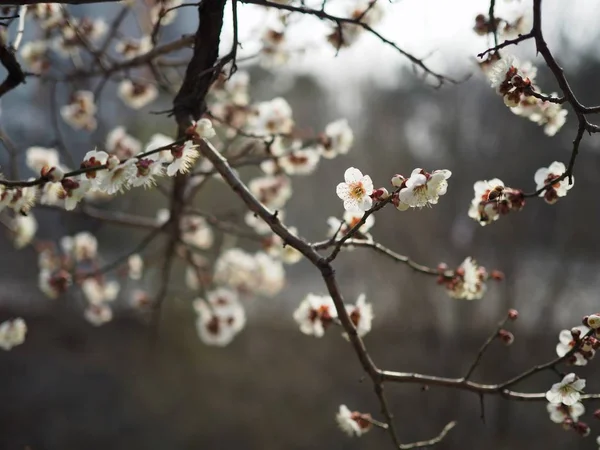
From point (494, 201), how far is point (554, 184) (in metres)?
0.09

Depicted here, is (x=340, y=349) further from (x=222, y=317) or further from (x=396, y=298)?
(x=222, y=317)

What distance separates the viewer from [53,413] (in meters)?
3.34

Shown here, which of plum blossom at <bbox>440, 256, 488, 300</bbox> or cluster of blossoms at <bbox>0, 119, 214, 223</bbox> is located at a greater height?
plum blossom at <bbox>440, 256, 488, 300</bbox>

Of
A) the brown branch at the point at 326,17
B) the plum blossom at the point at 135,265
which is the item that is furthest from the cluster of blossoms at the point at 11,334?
the brown branch at the point at 326,17

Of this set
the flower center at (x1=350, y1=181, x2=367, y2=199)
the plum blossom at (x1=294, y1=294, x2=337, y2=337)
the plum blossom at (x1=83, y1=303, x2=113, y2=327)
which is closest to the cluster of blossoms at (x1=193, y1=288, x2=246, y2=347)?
the plum blossom at (x1=83, y1=303, x2=113, y2=327)

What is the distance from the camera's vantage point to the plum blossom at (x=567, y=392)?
813 mm

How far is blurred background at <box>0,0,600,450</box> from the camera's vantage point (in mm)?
2928

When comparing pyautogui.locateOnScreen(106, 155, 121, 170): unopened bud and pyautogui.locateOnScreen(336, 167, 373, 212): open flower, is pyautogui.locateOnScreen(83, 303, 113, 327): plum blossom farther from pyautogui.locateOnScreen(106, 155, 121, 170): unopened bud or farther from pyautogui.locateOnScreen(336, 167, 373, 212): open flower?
pyautogui.locateOnScreen(336, 167, 373, 212): open flower

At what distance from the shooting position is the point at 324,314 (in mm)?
1146

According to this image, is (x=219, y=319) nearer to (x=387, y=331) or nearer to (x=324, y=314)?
(x=324, y=314)

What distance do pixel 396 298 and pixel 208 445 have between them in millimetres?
1608

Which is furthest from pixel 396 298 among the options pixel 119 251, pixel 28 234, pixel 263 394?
pixel 119 251

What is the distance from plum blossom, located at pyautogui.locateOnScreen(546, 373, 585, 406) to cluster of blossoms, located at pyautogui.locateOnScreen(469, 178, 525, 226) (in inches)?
10.2

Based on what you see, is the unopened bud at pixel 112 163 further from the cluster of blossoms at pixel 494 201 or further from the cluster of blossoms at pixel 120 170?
the cluster of blossoms at pixel 494 201
